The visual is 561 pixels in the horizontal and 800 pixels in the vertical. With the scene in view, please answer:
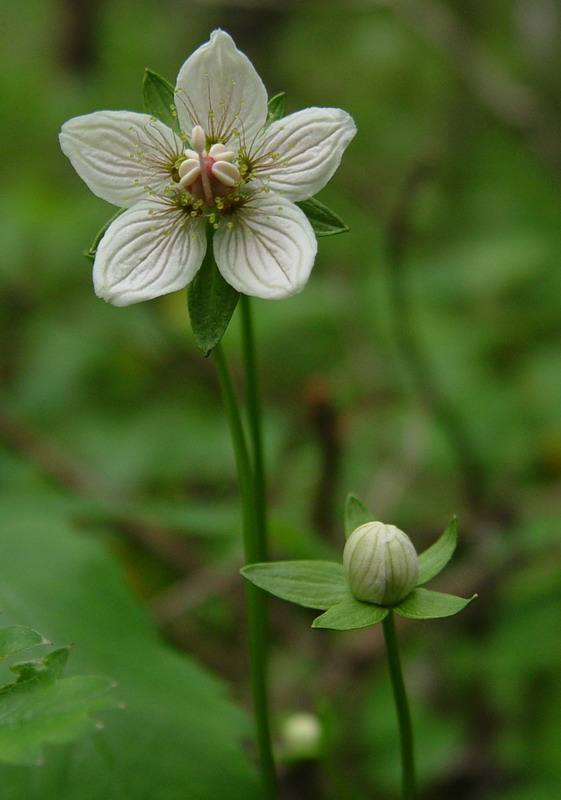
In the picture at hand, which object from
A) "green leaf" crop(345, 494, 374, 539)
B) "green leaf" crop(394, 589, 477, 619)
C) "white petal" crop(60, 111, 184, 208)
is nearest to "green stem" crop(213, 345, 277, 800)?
"green leaf" crop(345, 494, 374, 539)

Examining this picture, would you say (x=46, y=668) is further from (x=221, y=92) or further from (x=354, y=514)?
(x=221, y=92)

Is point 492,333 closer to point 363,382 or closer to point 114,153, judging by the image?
point 363,382

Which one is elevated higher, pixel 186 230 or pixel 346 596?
pixel 186 230

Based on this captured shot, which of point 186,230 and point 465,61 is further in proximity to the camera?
point 465,61

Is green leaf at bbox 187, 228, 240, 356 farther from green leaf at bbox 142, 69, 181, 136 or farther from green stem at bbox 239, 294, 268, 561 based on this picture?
green leaf at bbox 142, 69, 181, 136

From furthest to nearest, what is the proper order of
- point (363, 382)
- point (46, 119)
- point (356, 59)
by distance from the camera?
point (356, 59)
point (46, 119)
point (363, 382)

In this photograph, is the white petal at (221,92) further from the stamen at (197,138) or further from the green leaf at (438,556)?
the green leaf at (438,556)

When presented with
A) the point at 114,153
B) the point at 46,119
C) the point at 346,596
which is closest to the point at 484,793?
the point at 346,596
